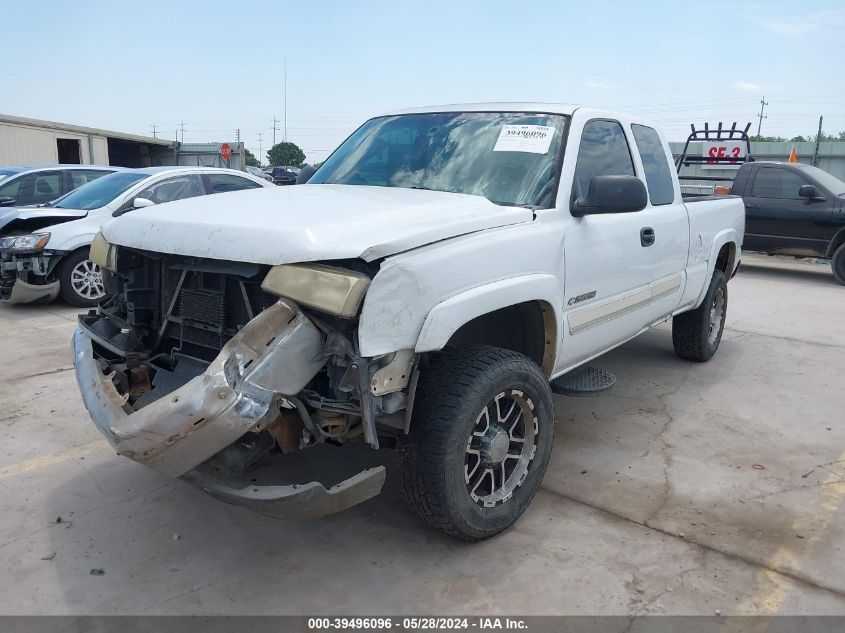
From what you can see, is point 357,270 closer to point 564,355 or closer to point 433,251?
point 433,251

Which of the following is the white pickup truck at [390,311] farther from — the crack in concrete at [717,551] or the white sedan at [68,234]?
the white sedan at [68,234]

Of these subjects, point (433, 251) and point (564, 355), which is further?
point (564, 355)

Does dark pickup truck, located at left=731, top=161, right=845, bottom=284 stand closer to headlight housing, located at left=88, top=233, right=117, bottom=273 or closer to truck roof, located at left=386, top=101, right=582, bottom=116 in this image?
truck roof, located at left=386, top=101, right=582, bottom=116

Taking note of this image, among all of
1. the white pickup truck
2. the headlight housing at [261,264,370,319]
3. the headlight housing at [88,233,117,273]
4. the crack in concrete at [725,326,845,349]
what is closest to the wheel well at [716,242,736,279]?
the crack in concrete at [725,326,845,349]

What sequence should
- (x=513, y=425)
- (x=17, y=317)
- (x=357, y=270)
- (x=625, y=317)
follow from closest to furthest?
(x=357, y=270)
(x=513, y=425)
(x=625, y=317)
(x=17, y=317)

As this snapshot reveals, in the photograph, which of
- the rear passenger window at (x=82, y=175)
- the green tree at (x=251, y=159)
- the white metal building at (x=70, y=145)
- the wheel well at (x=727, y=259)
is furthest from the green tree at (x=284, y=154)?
the wheel well at (x=727, y=259)

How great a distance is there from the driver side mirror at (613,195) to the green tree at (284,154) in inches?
2824

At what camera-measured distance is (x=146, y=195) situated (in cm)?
870

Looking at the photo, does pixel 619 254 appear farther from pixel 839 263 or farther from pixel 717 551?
pixel 839 263

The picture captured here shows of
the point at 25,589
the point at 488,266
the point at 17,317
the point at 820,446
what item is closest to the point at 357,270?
the point at 488,266

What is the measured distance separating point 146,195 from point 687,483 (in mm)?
7190

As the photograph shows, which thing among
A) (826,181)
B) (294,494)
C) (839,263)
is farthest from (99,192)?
(826,181)

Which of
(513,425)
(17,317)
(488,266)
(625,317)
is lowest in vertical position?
(17,317)

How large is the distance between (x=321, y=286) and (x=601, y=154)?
7.63 ft
